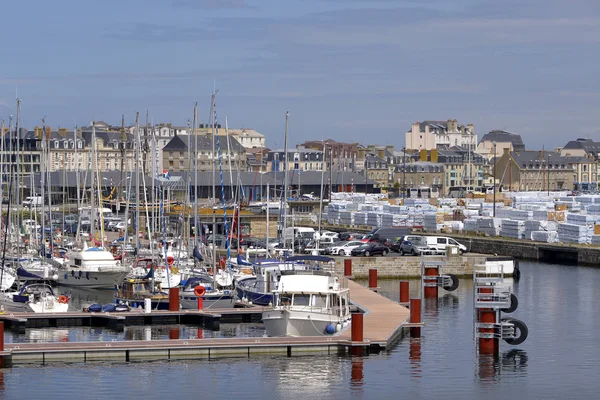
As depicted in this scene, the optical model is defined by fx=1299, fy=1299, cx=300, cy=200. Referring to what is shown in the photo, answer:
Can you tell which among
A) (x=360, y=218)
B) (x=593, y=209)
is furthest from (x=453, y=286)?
(x=360, y=218)

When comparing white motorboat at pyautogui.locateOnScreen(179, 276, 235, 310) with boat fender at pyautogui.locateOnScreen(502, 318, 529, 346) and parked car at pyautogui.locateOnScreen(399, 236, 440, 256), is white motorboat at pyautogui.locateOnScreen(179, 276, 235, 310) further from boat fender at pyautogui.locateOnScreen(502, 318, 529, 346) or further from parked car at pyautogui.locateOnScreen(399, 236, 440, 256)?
parked car at pyautogui.locateOnScreen(399, 236, 440, 256)

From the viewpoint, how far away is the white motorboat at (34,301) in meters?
49.1

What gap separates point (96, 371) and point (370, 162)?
16136 cm

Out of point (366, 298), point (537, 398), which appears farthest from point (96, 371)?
point (366, 298)

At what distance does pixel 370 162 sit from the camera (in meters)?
198

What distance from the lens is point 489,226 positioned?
92.9 metres

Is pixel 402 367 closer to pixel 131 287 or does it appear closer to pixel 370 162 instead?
pixel 131 287

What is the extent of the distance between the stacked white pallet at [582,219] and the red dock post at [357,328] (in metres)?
48.4

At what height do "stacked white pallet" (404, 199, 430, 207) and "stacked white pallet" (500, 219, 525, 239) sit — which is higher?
"stacked white pallet" (404, 199, 430, 207)

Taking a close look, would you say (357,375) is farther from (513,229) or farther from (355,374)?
(513,229)

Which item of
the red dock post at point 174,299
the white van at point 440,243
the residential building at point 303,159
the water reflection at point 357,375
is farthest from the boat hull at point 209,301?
the residential building at point 303,159

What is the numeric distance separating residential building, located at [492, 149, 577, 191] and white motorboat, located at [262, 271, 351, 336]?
14787 centimetres

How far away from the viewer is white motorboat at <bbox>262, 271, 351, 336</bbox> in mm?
41531

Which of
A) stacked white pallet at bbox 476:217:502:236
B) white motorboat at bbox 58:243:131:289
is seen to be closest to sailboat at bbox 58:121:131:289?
white motorboat at bbox 58:243:131:289
